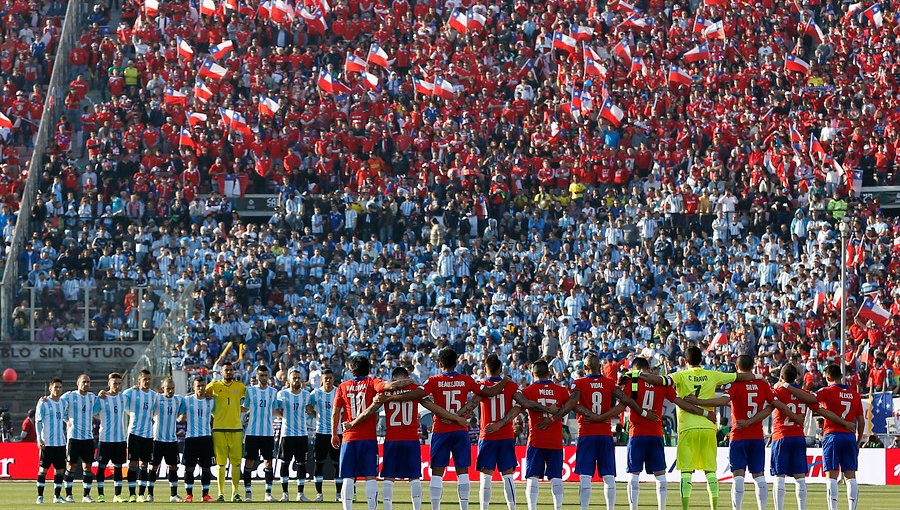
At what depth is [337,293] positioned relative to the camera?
1721 inches

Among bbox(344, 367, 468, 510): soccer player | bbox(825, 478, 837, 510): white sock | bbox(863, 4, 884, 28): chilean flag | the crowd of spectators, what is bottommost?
bbox(825, 478, 837, 510): white sock

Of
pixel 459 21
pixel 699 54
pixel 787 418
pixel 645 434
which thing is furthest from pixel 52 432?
pixel 459 21

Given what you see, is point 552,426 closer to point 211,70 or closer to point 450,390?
point 450,390

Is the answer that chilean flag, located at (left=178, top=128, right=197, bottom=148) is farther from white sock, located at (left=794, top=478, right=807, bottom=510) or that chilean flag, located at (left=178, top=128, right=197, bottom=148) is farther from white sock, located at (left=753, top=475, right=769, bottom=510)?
white sock, located at (left=794, top=478, right=807, bottom=510)

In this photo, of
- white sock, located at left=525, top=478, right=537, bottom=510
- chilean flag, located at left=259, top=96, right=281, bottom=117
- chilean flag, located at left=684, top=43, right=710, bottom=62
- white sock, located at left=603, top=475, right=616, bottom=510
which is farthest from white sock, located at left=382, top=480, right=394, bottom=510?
chilean flag, located at left=684, top=43, right=710, bottom=62

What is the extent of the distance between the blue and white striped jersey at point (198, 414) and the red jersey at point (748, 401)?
9.13 m

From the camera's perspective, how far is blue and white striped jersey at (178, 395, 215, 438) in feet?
92.7

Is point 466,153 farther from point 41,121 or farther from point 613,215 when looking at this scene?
point 41,121

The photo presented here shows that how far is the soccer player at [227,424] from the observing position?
91.7ft

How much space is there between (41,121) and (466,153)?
11397 millimetres

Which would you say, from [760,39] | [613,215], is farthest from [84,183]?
[760,39]

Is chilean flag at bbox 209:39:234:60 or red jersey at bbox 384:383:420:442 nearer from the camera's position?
red jersey at bbox 384:383:420:442

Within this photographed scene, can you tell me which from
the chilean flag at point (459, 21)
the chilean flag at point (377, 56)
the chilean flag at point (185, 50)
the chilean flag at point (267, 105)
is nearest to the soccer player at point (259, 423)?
the chilean flag at point (267, 105)

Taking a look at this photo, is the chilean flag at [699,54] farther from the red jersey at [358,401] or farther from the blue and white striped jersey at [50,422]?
the red jersey at [358,401]
